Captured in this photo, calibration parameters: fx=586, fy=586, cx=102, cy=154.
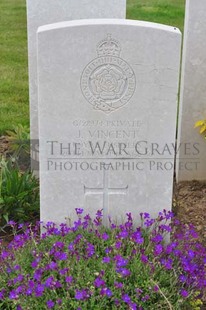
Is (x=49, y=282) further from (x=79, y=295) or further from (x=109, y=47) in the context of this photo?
(x=109, y=47)

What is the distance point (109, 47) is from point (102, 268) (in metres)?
1.22

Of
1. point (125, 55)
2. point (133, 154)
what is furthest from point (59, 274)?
point (125, 55)

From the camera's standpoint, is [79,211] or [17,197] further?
[17,197]

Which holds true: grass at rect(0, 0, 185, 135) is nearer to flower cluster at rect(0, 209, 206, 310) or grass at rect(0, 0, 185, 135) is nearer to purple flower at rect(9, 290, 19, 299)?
flower cluster at rect(0, 209, 206, 310)

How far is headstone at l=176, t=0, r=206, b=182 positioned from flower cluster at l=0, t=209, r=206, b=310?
151 centimetres

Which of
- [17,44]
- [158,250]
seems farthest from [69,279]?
[17,44]

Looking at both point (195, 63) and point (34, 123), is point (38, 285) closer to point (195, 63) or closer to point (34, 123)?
point (34, 123)

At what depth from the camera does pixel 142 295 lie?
3.08 metres

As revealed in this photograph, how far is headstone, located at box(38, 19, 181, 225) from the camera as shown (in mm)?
3266

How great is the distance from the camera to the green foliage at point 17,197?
4234 millimetres

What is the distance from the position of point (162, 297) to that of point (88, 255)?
466 mm

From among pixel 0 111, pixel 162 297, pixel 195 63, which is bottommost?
pixel 162 297

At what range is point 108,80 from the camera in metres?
3.36

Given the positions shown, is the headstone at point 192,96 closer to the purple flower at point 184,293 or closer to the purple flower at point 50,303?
the purple flower at point 184,293
